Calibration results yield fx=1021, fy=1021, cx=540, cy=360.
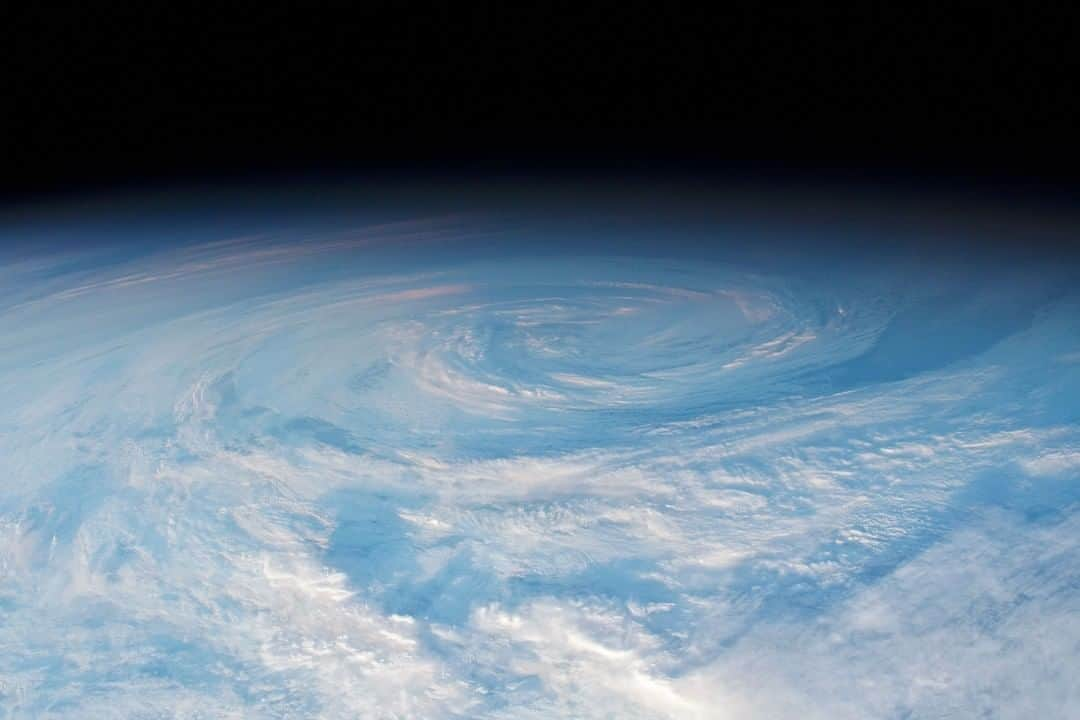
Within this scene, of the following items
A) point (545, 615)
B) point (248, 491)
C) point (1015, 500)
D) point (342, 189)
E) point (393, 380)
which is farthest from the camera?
point (342, 189)

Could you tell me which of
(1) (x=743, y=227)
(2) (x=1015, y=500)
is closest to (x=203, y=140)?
(1) (x=743, y=227)

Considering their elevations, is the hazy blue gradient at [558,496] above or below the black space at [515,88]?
below

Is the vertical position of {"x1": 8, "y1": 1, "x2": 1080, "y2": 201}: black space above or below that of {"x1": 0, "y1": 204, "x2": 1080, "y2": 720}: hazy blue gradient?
above

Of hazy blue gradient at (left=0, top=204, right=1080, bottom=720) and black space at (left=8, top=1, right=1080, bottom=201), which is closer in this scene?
hazy blue gradient at (left=0, top=204, right=1080, bottom=720)

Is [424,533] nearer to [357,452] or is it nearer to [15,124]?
[357,452]

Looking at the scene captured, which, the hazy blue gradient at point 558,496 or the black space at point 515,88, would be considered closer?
the hazy blue gradient at point 558,496
